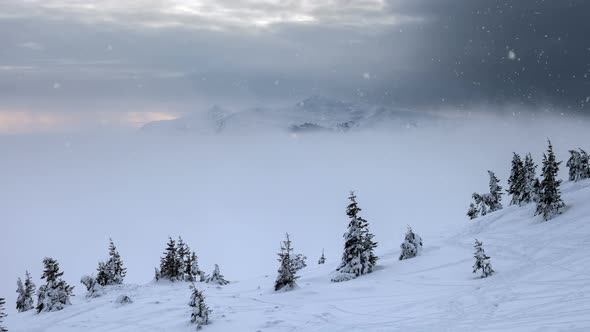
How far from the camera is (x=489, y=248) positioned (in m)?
34.4

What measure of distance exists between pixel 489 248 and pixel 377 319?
16.0 meters

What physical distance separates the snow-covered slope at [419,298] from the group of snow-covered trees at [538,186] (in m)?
1.59

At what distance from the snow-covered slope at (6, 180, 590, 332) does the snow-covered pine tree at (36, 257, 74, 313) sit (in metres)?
1.01

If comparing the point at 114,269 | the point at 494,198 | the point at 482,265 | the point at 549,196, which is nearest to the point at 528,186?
the point at 549,196

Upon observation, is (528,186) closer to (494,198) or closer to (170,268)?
(494,198)

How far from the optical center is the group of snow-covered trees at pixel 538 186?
1487 inches

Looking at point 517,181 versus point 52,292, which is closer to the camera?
point 52,292

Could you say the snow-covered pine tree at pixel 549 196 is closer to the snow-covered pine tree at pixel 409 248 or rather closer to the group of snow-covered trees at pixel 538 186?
Result: the group of snow-covered trees at pixel 538 186

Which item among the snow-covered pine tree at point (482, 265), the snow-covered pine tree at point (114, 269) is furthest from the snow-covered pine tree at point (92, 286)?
the snow-covered pine tree at point (482, 265)

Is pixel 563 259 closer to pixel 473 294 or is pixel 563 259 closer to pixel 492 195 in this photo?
pixel 473 294

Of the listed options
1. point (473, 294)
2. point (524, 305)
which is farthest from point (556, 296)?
point (473, 294)

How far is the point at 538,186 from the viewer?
138 ft

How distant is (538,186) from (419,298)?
23.3 metres

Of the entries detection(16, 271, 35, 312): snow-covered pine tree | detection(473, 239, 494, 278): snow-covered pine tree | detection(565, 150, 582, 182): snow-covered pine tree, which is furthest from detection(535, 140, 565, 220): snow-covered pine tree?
detection(16, 271, 35, 312): snow-covered pine tree
